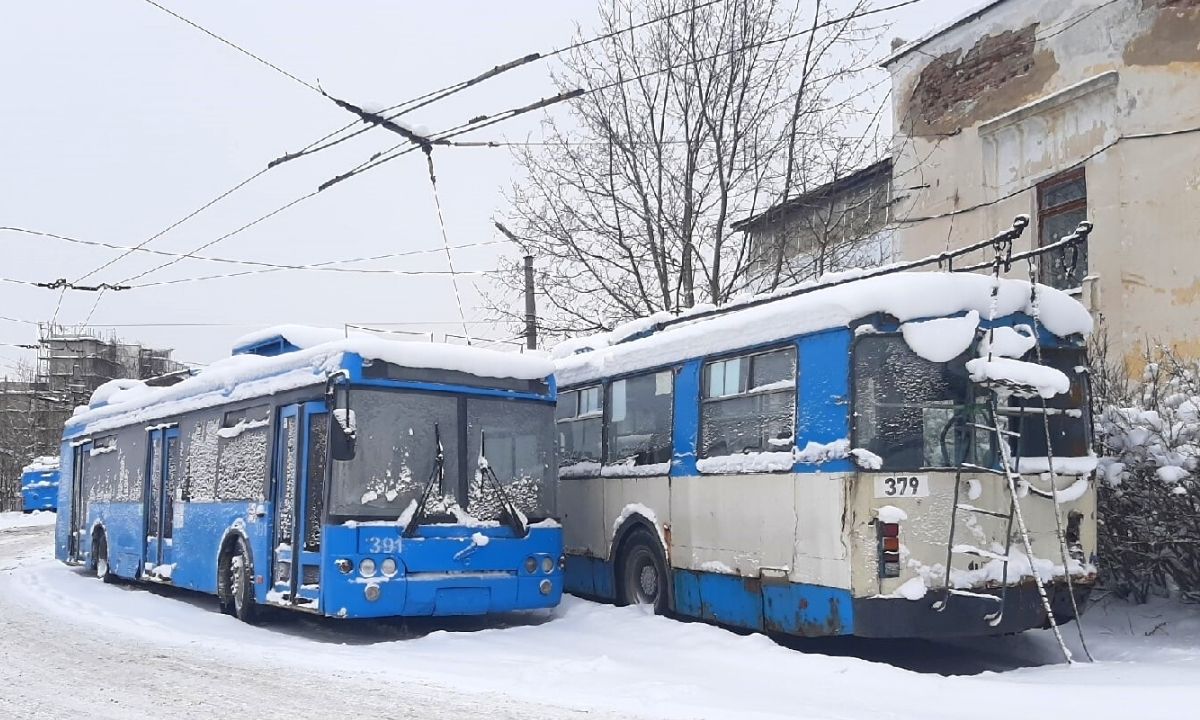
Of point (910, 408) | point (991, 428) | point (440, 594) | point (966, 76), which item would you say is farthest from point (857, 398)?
point (966, 76)

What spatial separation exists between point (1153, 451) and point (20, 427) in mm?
66827

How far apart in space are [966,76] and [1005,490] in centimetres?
1113

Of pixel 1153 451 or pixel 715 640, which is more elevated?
pixel 1153 451

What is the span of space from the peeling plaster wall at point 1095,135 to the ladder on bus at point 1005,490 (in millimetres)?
7114

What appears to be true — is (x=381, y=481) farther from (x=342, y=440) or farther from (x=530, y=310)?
(x=530, y=310)

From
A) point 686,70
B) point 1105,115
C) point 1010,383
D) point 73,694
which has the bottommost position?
point 73,694

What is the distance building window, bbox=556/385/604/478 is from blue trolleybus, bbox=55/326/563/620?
4.16ft

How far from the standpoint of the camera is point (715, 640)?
1048cm

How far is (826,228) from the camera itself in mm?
19344

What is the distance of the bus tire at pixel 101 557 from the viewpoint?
18.8 m

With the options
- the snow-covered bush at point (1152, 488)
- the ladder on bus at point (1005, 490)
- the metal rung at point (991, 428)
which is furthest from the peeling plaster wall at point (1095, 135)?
the metal rung at point (991, 428)

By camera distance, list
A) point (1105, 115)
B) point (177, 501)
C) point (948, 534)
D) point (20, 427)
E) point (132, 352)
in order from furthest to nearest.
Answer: point (132, 352) < point (20, 427) < point (1105, 115) < point (177, 501) < point (948, 534)

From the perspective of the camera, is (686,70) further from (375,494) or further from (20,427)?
(20,427)

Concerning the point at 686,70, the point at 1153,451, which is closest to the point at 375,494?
the point at 1153,451
